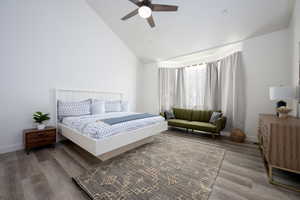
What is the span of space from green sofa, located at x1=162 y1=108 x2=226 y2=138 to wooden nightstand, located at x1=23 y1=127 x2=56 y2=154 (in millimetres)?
3183

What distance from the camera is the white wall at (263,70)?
2.70 meters

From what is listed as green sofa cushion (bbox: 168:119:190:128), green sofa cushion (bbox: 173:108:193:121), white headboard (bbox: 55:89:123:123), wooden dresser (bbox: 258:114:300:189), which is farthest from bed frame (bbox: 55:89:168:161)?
wooden dresser (bbox: 258:114:300:189)

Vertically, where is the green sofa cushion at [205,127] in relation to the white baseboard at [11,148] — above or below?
above

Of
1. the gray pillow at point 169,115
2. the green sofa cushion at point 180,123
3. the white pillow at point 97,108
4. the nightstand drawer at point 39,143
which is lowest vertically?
the nightstand drawer at point 39,143

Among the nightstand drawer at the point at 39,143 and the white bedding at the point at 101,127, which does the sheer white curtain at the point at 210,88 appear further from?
the nightstand drawer at the point at 39,143

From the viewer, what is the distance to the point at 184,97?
4566 mm

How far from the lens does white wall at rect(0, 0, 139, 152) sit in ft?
7.84

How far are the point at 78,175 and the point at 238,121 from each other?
383cm

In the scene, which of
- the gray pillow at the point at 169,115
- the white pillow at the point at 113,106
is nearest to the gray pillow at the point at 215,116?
the gray pillow at the point at 169,115

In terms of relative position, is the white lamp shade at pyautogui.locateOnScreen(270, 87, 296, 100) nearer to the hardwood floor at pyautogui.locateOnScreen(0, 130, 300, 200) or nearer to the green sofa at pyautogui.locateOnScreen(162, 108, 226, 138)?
the hardwood floor at pyautogui.locateOnScreen(0, 130, 300, 200)

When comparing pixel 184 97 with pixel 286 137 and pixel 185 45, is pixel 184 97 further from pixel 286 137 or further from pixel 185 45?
pixel 286 137

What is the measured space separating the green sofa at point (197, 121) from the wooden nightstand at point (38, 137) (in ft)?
10.4

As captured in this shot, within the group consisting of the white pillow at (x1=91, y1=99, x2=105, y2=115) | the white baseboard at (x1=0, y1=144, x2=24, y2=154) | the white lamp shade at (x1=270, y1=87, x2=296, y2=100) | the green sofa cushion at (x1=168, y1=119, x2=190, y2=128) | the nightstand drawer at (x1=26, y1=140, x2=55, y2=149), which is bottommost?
the white baseboard at (x1=0, y1=144, x2=24, y2=154)

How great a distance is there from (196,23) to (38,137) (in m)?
4.49
